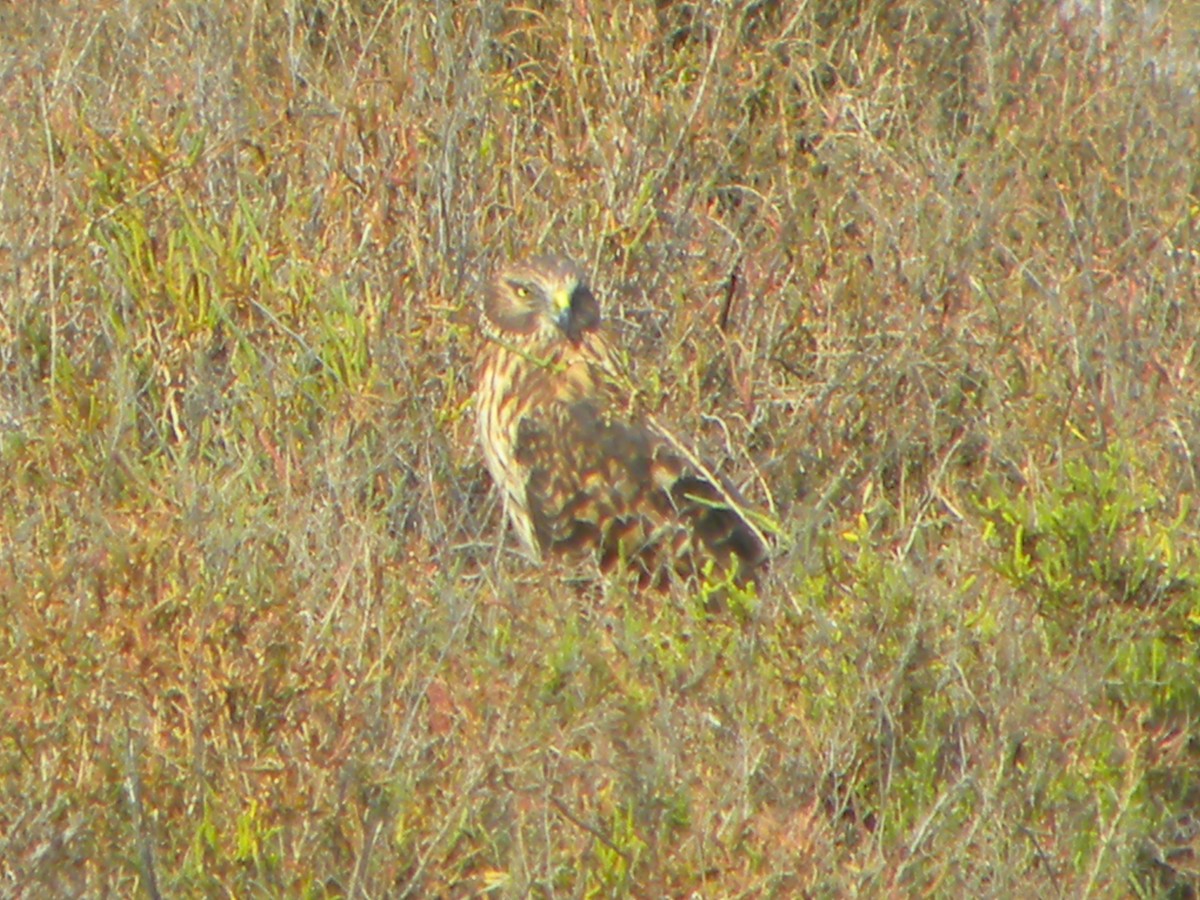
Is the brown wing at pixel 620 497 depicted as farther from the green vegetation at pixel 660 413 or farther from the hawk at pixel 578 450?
the green vegetation at pixel 660 413

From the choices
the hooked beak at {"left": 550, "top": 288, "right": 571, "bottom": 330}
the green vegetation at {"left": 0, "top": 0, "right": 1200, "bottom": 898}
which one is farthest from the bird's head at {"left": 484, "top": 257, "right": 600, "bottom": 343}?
the green vegetation at {"left": 0, "top": 0, "right": 1200, "bottom": 898}

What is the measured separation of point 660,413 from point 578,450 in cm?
25

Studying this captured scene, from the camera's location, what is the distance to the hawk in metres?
6.11

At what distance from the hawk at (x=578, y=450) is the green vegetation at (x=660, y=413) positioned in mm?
131

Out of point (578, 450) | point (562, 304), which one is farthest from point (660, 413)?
point (562, 304)

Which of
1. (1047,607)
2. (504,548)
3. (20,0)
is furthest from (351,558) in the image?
(20,0)

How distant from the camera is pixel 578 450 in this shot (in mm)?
6434

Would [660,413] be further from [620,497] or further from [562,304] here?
[562,304]

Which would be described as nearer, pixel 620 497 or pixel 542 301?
pixel 620 497

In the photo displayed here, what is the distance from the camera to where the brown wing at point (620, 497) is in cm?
610

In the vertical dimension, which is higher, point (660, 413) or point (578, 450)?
point (660, 413)

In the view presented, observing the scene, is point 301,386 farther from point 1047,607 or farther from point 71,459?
point 1047,607

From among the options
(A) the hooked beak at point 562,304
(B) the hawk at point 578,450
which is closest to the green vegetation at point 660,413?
(B) the hawk at point 578,450

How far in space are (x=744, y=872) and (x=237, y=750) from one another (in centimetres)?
100
